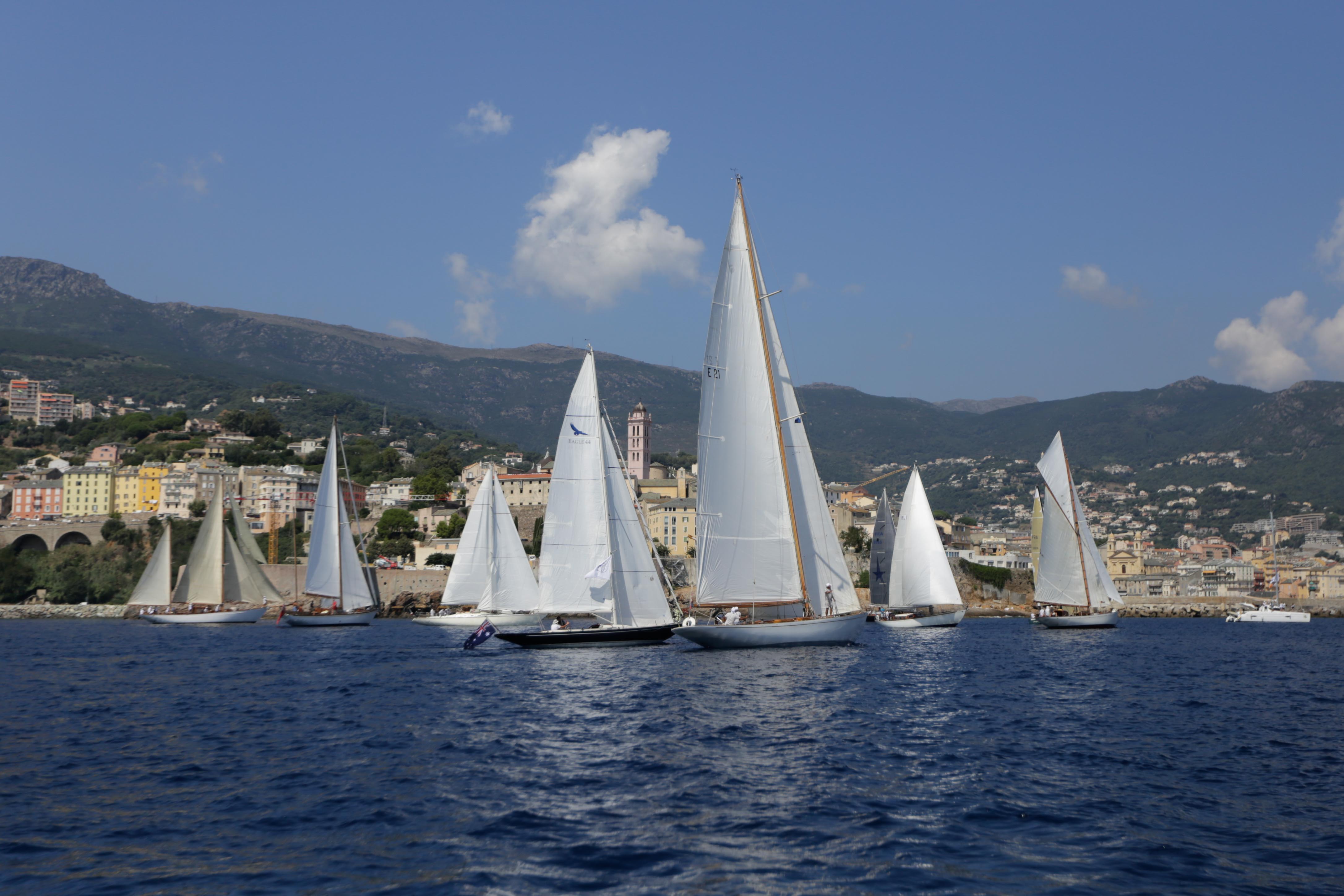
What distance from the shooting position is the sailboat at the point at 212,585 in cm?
6075

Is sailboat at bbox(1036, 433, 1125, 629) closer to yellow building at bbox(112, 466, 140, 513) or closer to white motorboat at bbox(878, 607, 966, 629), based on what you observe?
white motorboat at bbox(878, 607, 966, 629)

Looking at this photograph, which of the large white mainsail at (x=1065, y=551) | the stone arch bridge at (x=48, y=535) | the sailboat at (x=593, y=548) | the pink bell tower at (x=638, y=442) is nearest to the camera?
the sailboat at (x=593, y=548)

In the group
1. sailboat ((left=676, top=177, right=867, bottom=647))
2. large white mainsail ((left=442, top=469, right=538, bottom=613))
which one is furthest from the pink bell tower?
sailboat ((left=676, top=177, right=867, bottom=647))

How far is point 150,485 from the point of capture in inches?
4751

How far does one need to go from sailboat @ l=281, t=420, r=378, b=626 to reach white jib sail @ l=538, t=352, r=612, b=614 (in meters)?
23.8

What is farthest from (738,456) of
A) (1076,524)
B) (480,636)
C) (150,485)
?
(150,485)

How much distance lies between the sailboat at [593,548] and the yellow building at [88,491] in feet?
328

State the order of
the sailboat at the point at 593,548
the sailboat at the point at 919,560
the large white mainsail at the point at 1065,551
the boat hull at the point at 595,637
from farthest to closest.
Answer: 1. the sailboat at the point at 919,560
2. the large white mainsail at the point at 1065,551
3. the sailboat at the point at 593,548
4. the boat hull at the point at 595,637

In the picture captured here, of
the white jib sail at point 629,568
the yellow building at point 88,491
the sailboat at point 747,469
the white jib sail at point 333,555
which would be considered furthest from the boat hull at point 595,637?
the yellow building at point 88,491

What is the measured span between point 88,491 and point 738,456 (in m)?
110

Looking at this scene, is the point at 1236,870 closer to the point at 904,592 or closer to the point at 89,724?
the point at 89,724

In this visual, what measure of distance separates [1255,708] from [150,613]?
56.8 metres

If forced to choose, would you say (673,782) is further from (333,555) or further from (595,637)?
(333,555)

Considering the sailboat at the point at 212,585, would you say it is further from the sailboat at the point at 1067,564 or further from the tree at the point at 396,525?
the tree at the point at 396,525
